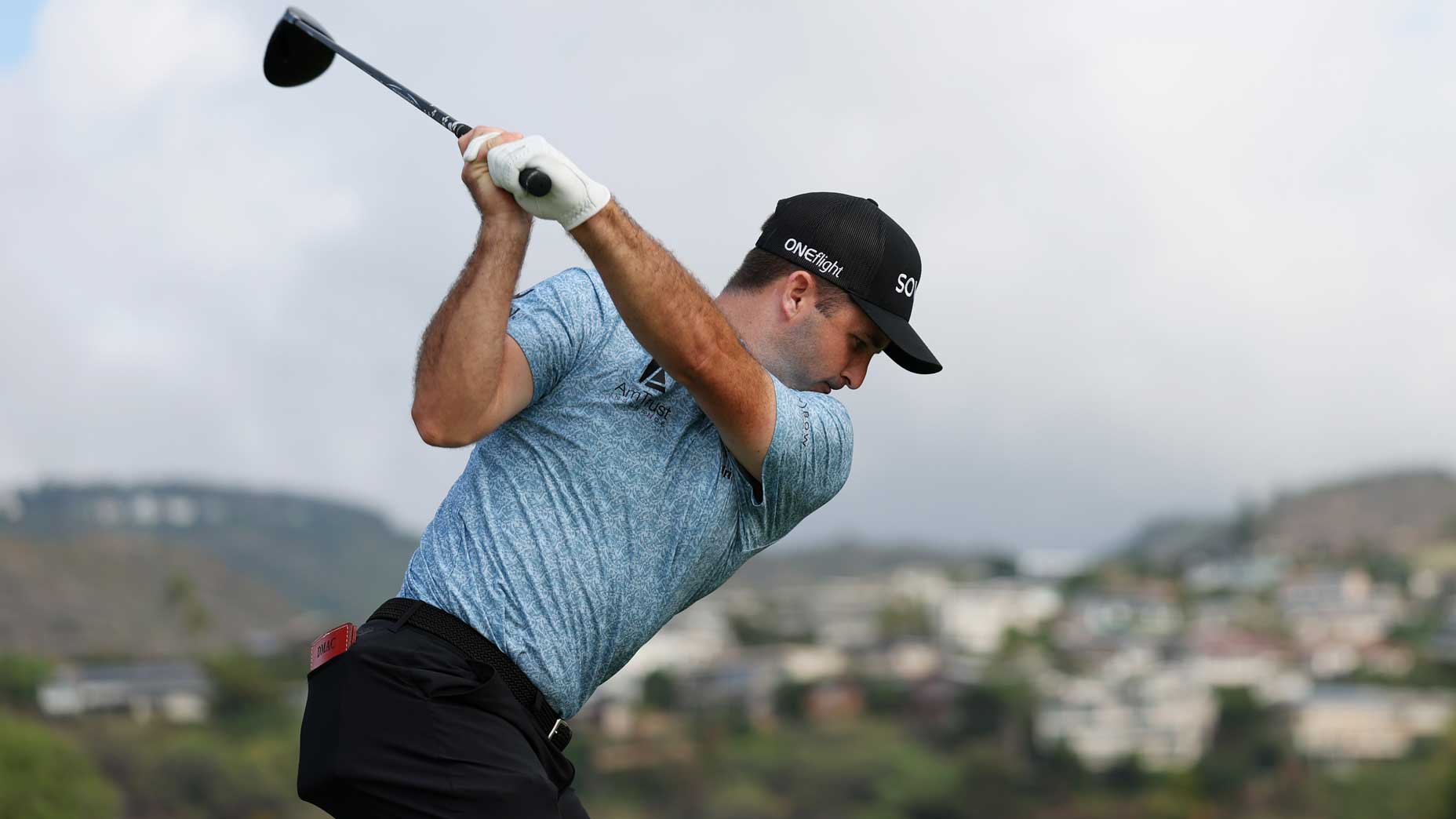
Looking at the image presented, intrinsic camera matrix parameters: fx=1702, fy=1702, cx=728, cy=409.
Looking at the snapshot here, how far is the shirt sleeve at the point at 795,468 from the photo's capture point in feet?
12.5

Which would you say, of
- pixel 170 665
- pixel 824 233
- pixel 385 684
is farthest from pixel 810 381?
pixel 170 665

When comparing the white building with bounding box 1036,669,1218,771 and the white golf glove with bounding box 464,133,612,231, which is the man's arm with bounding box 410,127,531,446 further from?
the white building with bounding box 1036,669,1218,771

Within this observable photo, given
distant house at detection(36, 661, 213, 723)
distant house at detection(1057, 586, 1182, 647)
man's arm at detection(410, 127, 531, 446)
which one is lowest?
distant house at detection(36, 661, 213, 723)

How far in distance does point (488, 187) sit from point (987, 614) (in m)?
174

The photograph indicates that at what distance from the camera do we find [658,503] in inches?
149

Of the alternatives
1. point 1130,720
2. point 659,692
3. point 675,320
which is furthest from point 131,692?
point 675,320

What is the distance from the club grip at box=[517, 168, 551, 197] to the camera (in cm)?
337

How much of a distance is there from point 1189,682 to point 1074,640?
104 feet

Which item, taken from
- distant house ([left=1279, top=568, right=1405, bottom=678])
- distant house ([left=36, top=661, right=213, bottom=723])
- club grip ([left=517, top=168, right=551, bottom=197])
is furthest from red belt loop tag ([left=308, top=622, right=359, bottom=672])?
distant house ([left=1279, top=568, right=1405, bottom=678])

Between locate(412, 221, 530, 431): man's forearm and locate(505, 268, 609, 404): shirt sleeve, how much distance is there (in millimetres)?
119

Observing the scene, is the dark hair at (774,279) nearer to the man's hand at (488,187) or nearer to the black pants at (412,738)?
the man's hand at (488,187)

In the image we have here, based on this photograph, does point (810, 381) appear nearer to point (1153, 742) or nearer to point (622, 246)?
point (622, 246)

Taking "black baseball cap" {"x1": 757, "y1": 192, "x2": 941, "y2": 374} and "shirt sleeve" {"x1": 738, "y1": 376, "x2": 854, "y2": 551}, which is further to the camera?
"black baseball cap" {"x1": 757, "y1": 192, "x2": 941, "y2": 374}

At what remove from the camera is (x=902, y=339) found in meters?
4.07
